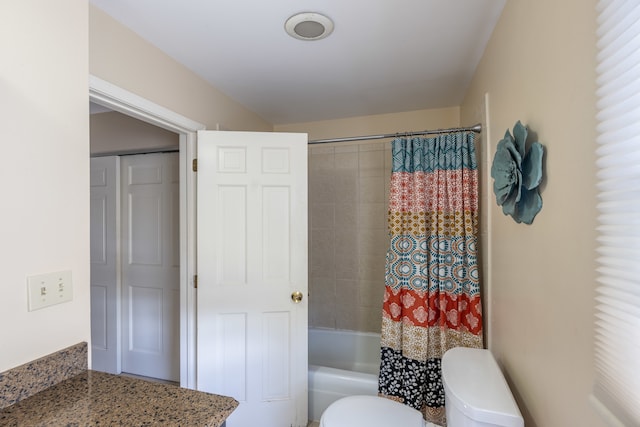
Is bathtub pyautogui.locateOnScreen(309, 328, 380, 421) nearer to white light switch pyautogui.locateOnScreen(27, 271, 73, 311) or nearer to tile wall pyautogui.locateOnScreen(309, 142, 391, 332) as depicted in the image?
tile wall pyautogui.locateOnScreen(309, 142, 391, 332)

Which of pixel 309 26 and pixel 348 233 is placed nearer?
pixel 309 26

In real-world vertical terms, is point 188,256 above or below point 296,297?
above

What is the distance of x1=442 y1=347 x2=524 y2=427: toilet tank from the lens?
2.93 ft

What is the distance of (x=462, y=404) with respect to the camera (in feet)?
3.10

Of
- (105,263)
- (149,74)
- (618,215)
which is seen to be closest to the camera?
(618,215)

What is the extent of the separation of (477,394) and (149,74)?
2055 mm

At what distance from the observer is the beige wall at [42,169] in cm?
80

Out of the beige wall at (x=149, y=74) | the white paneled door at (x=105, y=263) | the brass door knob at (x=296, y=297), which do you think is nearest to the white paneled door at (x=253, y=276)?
the brass door knob at (x=296, y=297)

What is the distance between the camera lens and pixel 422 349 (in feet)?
5.56

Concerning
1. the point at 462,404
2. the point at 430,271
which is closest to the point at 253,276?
the point at 430,271

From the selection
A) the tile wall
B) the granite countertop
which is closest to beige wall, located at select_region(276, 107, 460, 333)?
the tile wall

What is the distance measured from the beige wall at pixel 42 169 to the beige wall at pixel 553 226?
4.83ft

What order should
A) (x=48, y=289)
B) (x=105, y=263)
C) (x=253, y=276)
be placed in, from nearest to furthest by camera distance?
(x=48, y=289) → (x=253, y=276) → (x=105, y=263)

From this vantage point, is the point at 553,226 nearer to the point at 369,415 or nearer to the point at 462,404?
the point at 462,404
